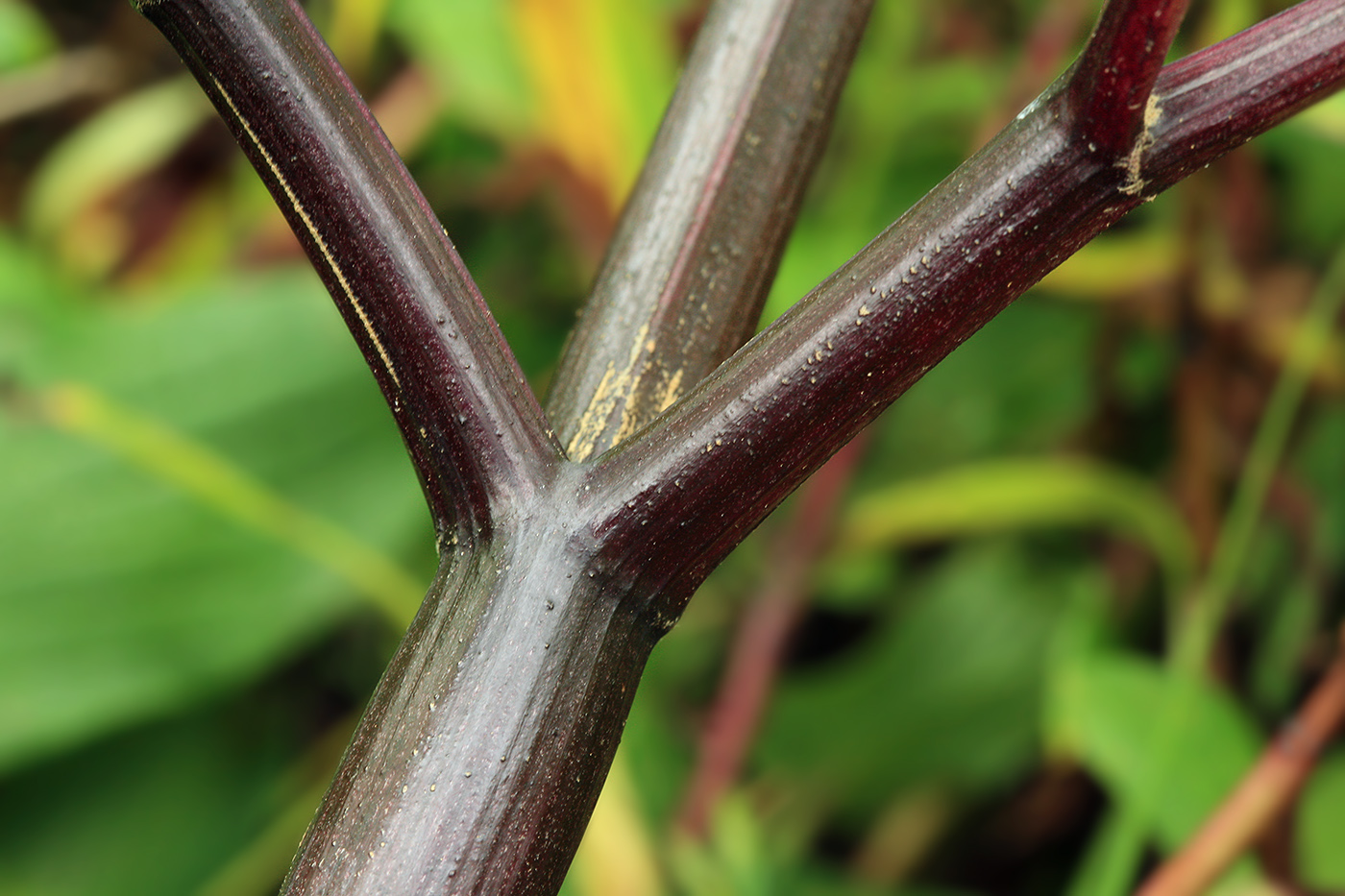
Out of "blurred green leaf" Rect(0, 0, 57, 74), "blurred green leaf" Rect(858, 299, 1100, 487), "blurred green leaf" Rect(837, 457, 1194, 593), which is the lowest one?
"blurred green leaf" Rect(837, 457, 1194, 593)

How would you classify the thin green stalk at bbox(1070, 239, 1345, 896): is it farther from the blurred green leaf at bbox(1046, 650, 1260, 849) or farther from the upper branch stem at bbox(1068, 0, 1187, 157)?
the upper branch stem at bbox(1068, 0, 1187, 157)

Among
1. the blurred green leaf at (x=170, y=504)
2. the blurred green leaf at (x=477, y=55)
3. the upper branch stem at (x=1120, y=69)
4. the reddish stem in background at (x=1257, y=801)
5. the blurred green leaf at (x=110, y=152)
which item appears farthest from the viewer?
the blurred green leaf at (x=110, y=152)

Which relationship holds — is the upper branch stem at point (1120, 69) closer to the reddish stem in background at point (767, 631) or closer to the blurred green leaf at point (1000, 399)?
the reddish stem in background at point (767, 631)

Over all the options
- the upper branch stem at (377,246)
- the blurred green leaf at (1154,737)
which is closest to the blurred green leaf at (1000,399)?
the blurred green leaf at (1154,737)

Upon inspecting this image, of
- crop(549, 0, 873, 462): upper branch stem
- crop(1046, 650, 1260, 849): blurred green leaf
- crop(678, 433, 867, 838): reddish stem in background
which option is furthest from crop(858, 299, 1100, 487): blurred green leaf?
crop(549, 0, 873, 462): upper branch stem

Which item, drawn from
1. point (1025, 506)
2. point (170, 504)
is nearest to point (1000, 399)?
point (1025, 506)

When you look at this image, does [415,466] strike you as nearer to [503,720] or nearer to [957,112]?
[503,720]
